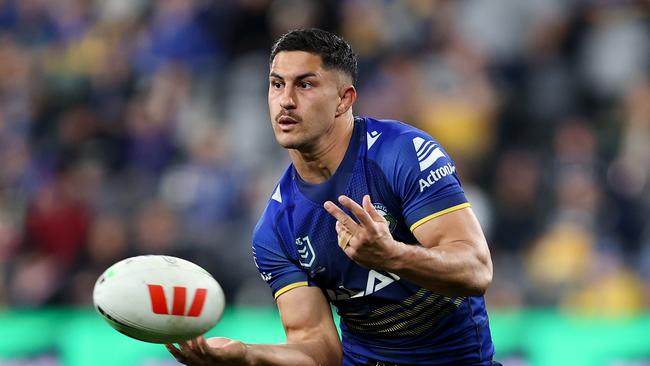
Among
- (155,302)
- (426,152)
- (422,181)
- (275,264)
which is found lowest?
(155,302)

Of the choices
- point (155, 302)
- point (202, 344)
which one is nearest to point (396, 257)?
point (202, 344)

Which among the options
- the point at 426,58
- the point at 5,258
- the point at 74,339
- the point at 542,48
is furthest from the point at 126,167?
the point at 542,48

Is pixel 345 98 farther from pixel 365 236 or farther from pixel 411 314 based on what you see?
pixel 365 236

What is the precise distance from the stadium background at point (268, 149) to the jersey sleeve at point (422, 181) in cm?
366

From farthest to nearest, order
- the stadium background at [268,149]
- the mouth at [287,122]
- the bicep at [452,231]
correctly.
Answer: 1. the stadium background at [268,149]
2. the mouth at [287,122]
3. the bicep at [452,231]

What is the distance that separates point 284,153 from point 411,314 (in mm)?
5491

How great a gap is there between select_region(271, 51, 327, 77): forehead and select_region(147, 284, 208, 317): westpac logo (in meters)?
1.09

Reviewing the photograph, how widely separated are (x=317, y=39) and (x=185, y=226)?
5344mm

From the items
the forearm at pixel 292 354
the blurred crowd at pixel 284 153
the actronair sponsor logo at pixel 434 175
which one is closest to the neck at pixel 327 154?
the actronair sponsor logo at pixel 434 175

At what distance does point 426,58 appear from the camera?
10.6m

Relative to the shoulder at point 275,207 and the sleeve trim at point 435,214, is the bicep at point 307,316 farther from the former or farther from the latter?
the sleeve trim at point 435,214

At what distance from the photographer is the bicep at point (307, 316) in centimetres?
536

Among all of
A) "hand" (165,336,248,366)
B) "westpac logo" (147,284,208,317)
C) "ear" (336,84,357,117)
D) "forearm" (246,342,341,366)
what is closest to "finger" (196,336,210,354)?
"hand" (165,336,248,366)

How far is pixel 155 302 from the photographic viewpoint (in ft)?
15.7
